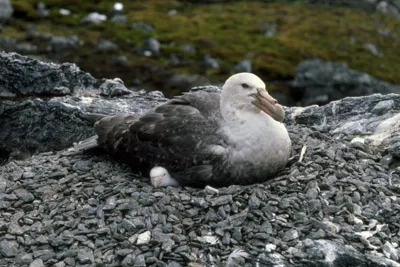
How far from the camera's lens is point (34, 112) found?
15586mm

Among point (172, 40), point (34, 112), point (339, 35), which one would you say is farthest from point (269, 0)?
point (34, 112)

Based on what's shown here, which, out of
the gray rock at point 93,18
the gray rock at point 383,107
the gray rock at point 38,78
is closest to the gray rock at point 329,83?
the gray rock at point 93,18

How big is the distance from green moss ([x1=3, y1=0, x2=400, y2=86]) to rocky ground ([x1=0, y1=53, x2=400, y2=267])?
32759mm

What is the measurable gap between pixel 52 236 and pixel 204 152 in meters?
2.63

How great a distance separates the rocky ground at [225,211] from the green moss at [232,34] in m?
32.8

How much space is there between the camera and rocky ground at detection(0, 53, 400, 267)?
10.2 m

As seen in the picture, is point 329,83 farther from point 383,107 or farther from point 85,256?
point 85,256

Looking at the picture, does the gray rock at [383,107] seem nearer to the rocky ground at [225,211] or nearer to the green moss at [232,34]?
the rocky ground at [225,211]

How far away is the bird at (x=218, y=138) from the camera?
1153cm

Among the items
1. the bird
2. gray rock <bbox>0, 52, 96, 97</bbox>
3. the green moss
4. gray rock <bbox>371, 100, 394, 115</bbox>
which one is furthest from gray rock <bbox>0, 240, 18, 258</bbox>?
the green moss

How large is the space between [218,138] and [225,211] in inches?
52.6

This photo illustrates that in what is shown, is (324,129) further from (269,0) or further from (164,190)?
(269,0)

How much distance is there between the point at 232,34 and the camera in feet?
195

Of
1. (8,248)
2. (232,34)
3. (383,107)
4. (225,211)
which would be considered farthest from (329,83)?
(8,248)
